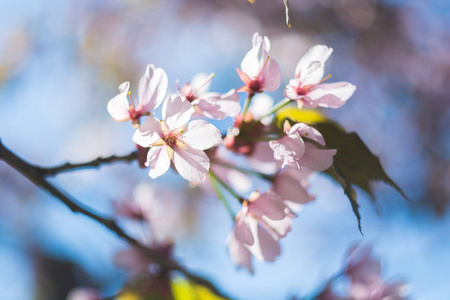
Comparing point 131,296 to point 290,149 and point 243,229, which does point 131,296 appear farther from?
point 290,149

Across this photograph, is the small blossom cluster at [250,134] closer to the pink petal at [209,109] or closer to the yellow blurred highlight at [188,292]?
the pink petal at [209,109]

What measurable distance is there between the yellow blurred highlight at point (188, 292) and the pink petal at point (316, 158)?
12.8 inches

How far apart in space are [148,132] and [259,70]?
133 millimetres

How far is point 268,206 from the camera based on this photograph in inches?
18.6

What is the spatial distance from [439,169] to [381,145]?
0.33 metres

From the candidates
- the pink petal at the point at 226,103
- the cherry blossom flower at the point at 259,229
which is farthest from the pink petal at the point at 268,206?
the pink petal at the point at 226,103

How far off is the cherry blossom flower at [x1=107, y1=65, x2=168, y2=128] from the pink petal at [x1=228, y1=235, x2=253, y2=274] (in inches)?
7.5

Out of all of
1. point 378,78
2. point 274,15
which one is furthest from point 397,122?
point 274,15

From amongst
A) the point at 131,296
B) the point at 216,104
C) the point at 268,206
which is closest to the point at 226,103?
the point at 216,104

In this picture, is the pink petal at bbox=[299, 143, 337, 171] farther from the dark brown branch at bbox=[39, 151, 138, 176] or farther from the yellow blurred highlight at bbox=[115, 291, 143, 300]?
the yellow blurred highlight at bbox=[115, 291, 143, 300]

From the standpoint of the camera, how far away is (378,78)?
2395 millimetres

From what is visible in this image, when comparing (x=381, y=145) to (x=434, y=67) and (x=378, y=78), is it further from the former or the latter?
(x=434, y=67)

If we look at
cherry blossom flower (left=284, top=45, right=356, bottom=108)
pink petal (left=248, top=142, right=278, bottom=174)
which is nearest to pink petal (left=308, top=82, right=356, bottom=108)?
cherry blossom flower (left=284, top=45, right=356, bottom=108)

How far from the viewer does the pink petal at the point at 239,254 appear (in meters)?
0.53
